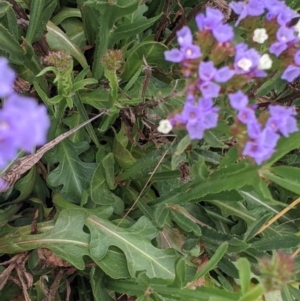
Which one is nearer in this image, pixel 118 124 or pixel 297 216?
pixel 118 124

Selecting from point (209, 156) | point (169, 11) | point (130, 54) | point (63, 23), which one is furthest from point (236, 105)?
point (63, 23)

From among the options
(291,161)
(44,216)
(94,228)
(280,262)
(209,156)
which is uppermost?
(280,262)

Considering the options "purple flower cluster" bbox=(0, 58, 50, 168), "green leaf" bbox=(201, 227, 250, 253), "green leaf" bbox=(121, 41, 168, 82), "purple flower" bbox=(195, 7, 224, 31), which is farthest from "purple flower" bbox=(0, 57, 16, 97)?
"green leaf" bbox=(201, 227, 250, 253)

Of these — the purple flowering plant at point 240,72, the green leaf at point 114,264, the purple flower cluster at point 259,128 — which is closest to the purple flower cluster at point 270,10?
the purple flowering plant at point 240,72

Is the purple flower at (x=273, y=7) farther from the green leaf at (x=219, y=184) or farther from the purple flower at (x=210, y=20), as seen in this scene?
the green leaf at (x=219, y=184)

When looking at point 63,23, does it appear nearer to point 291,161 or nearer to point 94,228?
point 94,228

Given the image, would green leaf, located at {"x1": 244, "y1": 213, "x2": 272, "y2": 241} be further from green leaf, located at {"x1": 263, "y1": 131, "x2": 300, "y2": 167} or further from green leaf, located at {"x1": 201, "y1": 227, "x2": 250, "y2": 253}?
green leaf, located at {"x1": 263, "y1": 131, "x2": 300, "y2": 167}

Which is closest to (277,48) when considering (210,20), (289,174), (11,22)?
(210,20)

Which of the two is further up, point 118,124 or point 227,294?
point 227,294
